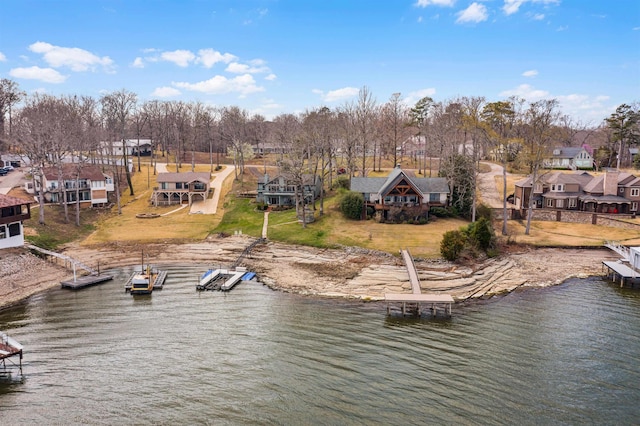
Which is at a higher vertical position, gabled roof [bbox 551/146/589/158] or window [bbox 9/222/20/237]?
gabled roof [bbox 551/146/589/158]

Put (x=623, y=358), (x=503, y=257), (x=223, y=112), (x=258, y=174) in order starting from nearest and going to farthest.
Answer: (x=623, y=358) → (x=503, y=257) → (x=258, y=174) → (x=223, y=112)

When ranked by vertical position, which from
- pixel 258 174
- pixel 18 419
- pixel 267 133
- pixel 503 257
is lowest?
pixel 18 419

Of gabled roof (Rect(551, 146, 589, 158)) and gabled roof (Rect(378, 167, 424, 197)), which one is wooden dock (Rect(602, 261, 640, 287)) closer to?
gabled roof (Rect(378, 167, 424, 197))

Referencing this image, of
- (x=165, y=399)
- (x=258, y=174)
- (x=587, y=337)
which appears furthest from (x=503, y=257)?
(x=258, y=174)

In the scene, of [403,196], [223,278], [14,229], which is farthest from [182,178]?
[403,196]

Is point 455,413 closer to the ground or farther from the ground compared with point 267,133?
closer to the ground

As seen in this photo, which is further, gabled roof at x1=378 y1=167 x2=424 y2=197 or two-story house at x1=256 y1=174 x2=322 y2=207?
two-story house at x1=256 y1=174 x2=322 y2=207

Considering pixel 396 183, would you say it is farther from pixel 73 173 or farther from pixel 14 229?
pixel 73 173

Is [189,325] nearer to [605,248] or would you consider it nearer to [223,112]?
[605,248]

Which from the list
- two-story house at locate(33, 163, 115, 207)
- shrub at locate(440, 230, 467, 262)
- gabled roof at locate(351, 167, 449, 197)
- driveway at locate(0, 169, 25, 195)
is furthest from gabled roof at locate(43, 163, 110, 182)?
shrub at locate(440, 230, 467, 262)
